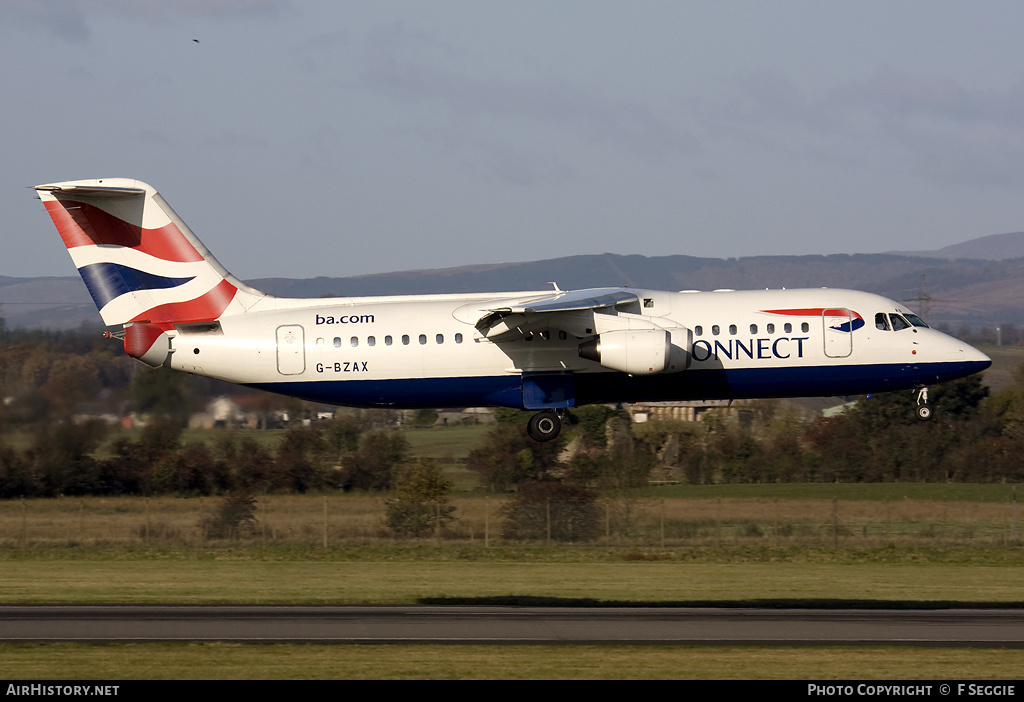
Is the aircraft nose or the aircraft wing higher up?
the aircraft wing

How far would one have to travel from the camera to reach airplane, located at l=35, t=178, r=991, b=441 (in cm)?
2520

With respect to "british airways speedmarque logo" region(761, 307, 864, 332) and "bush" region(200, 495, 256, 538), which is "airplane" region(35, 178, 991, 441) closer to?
"british airways speedmarque logo" region(761, 307, 864, 332)

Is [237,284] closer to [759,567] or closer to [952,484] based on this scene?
[759,567]

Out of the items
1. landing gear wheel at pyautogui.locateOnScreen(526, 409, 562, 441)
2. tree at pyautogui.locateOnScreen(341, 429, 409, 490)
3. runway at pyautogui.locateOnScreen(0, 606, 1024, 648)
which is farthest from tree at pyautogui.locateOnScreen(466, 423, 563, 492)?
runway at pyautogui.locateOnScreen(0, 606, 1024, 648)

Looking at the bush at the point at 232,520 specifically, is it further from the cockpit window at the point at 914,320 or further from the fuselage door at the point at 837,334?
the cockpit window at the point at 914,320

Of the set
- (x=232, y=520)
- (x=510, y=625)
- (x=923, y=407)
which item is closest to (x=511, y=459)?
(x=232, y=520)

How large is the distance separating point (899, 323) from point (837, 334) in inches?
61.6

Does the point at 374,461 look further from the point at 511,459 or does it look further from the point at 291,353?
the point at 291,353

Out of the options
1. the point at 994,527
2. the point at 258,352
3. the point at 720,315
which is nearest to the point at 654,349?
the point at 720,315

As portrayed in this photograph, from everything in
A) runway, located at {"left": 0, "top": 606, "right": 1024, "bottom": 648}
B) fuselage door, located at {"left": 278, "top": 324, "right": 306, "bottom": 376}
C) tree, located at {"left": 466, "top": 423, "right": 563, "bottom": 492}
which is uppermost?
fuselage door, located at {"left": 278, "top": 324, "right": 306, "bottom": 376}

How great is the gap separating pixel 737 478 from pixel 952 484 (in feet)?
26.8

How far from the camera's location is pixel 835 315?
25.6 m

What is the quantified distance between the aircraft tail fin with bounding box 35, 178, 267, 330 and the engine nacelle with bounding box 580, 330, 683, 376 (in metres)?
7.95

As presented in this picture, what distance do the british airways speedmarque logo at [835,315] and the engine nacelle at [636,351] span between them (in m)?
2.87
